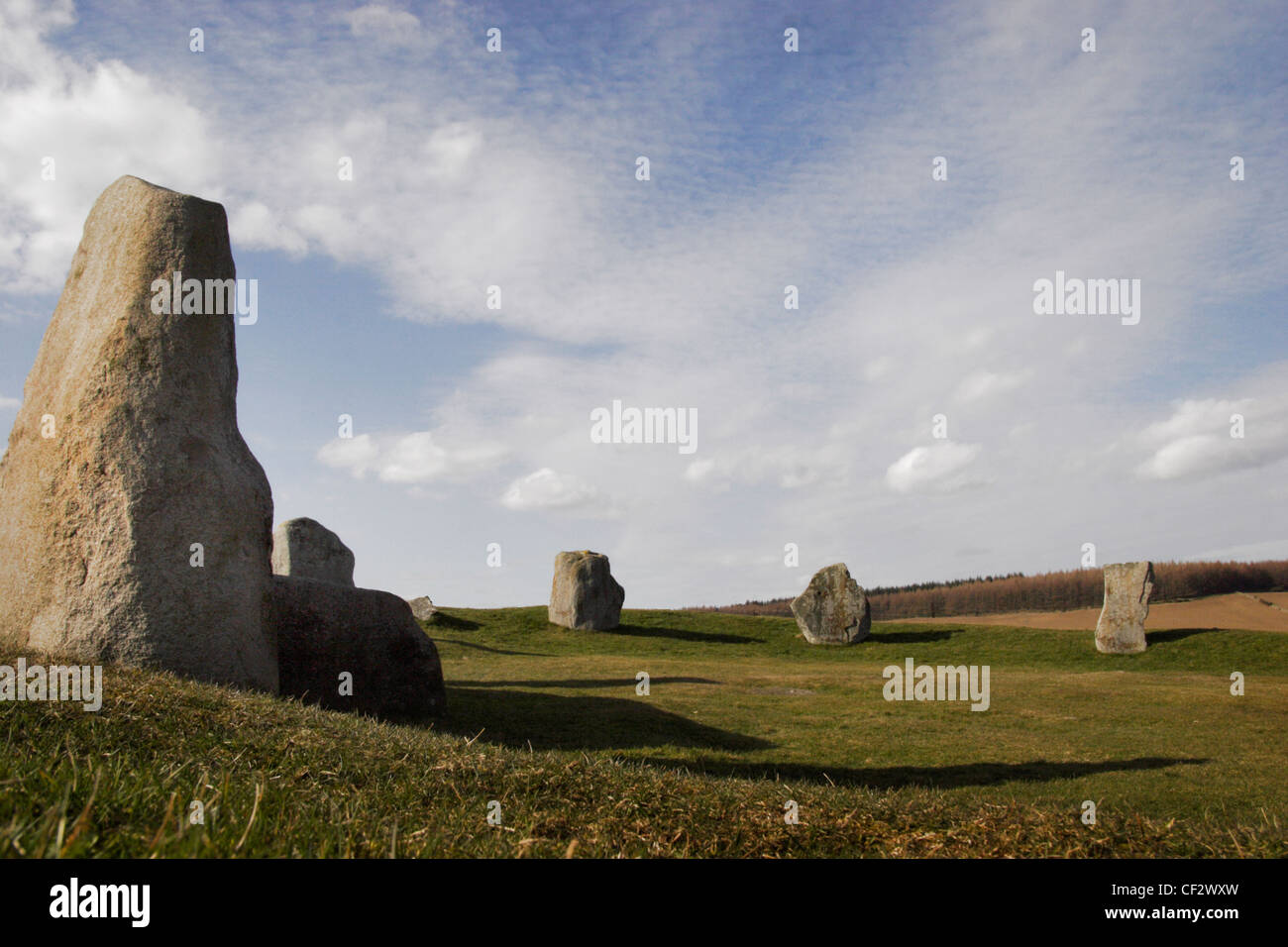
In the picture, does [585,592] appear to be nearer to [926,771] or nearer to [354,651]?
[354,651]

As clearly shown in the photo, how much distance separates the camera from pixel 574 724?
42.0 ft

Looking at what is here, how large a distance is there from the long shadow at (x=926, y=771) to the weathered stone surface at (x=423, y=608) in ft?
91.7

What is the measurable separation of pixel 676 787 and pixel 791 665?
25805 millimetres

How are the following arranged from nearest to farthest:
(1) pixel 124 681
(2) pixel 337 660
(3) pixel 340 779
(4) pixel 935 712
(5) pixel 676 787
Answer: (3) pixel 340 779, (5) pixel 676 787, (1) pixel 124 681, (2) pixel 337 660, (4) pixel 935 712

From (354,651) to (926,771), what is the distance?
7827 mm

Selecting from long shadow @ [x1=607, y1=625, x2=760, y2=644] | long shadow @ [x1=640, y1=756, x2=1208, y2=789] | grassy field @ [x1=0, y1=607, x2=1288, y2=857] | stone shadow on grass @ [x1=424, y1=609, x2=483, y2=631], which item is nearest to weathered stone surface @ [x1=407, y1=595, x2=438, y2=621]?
stone shadow on grass @ [x1=424, y1=609, x2=483, y2=631]

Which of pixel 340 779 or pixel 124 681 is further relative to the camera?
pixel 124 681

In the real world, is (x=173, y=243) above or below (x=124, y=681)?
above

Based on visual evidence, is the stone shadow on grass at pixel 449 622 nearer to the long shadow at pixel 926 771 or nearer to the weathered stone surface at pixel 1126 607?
the weathered stone surface at pixel 1126 607

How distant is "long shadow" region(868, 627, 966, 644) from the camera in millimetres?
36094

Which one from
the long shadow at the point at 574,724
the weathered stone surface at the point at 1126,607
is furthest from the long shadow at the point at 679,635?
the long shadow at the point at 574,724
